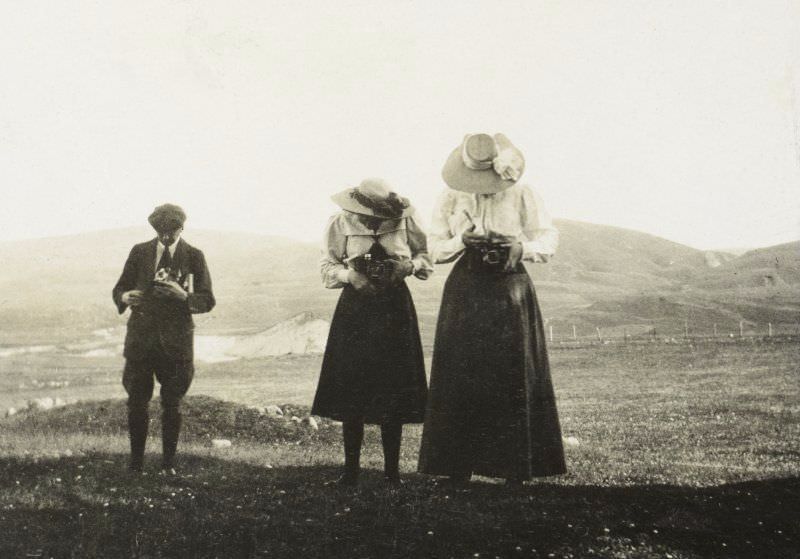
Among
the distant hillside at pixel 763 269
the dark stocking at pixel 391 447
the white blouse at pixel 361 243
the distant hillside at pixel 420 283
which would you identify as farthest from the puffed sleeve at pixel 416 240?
the distant hillside at pixel 763 269

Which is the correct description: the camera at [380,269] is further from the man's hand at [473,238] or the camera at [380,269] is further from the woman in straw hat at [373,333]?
the man's hand at [473,238]

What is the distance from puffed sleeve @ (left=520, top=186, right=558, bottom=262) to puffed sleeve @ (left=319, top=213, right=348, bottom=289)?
3.57ft

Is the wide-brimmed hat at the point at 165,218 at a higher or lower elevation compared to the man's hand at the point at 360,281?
higher

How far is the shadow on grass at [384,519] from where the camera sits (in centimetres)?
339

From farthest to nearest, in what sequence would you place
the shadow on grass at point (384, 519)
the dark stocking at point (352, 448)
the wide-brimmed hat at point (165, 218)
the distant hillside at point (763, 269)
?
the distant hillside at point (763, 269) → the wide-brimmed hat at point (165, 218) → the dark stocking at point (352, 448) → the shadow on grass at point (384, 519)

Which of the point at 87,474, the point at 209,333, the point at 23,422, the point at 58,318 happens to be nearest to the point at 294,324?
the point at 209,333

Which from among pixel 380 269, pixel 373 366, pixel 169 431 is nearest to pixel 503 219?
pixel 380 269

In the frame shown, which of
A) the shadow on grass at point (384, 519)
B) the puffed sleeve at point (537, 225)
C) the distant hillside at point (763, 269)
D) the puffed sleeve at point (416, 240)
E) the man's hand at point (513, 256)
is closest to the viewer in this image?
the shadow on grass at point (384, 519)

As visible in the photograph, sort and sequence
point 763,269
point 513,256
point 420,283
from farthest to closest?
1. point 420,283
2. point 763,269
3. point 513,256

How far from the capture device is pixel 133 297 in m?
4.46

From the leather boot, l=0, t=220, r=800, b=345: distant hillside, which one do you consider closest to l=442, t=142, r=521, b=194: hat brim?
the leather boot

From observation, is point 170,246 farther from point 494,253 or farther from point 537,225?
point 537,225

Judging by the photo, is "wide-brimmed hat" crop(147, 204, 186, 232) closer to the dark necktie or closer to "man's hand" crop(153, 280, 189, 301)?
the dark necktie

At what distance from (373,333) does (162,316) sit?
134 cm
